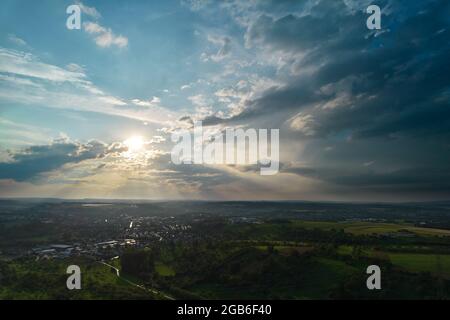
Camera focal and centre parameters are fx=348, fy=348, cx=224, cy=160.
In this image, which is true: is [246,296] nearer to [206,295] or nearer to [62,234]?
[206,295]

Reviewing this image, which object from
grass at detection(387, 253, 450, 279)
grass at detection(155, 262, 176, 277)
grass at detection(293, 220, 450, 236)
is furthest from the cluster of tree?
grass at detection(293, 220, 450, 236)

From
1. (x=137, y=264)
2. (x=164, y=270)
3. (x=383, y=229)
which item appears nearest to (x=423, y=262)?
(x=383, y=229)

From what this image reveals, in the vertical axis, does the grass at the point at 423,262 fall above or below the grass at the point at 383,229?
below

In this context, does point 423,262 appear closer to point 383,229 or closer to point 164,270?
point 383,229

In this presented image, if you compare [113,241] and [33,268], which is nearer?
[33,268]

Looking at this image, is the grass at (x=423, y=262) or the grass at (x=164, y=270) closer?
the grass at (x=423, y=262)

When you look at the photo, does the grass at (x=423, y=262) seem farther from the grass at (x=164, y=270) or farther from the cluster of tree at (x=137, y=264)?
the cluster of tree at (x=137, y=264)

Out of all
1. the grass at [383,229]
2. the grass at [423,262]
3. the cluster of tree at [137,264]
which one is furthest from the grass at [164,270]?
the grass at [383,229]
